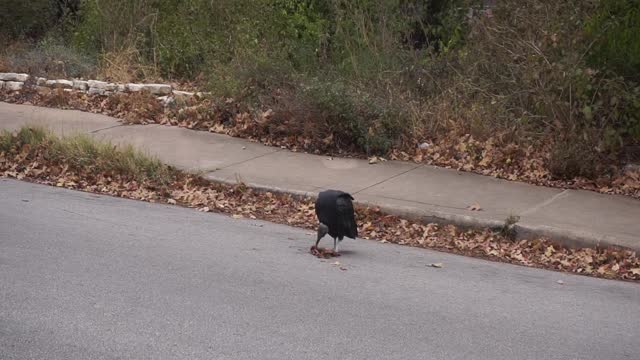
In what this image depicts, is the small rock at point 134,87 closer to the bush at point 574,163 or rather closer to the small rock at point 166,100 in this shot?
the small rock at point 166,100

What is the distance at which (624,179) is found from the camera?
397 inches

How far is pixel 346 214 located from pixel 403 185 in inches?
103

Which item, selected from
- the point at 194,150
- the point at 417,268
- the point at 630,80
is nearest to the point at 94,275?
the point at 417,268

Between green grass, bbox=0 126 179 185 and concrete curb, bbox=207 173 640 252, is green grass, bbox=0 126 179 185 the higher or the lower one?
the higher one

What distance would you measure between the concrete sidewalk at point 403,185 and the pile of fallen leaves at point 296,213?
14cm

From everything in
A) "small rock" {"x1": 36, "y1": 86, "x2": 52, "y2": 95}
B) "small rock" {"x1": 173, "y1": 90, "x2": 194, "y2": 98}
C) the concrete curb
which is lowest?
the concrete curb

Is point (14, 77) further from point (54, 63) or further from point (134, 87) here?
point (134, 87)

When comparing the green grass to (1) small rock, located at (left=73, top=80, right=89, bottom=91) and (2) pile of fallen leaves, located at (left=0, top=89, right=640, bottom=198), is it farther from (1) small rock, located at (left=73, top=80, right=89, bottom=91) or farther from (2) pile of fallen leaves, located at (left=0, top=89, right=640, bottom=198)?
(1) small rock, located at (left=73, top=80, right=89, bottom=91)

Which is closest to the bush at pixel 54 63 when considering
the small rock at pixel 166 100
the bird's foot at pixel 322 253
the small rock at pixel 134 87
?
the small rock at pixel 134 87

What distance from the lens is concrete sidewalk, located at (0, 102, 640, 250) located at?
341 inches

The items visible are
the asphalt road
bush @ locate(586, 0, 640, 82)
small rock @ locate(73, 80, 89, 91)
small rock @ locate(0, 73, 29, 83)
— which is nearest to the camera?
the asphalt road

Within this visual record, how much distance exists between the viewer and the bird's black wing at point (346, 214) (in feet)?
24.6

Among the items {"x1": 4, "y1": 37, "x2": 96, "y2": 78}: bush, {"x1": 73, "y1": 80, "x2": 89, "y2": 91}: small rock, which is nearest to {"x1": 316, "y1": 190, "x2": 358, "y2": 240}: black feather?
{"x1": 73, "y1": 80, "x2": 89, "y2": 91}: small rock

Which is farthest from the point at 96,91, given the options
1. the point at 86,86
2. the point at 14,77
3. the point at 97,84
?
the point at 14,77
